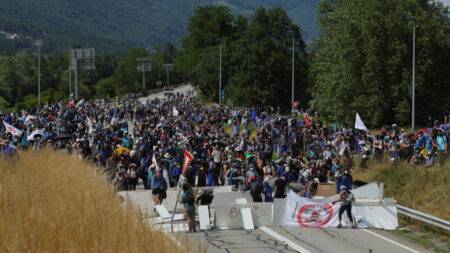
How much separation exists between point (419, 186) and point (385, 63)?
109 ft

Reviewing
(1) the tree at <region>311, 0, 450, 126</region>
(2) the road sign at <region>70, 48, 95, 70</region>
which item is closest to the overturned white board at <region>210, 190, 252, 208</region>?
(1) the tree at <region>311, 0, 450, 126</region>

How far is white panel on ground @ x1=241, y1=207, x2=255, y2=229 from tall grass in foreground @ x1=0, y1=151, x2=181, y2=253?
11.8 meters

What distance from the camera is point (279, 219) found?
72.3 ft

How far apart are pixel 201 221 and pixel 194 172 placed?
9.25 m

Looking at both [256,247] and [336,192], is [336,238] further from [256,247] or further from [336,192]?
[336,192]

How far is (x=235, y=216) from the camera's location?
21859 mm

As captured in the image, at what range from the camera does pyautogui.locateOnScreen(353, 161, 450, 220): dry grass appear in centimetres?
2297

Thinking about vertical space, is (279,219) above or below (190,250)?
below

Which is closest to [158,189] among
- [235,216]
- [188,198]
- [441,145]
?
[235,216]

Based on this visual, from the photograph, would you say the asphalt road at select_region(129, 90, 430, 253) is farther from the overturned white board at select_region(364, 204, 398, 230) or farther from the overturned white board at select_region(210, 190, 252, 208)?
the overturned white board at select_region(210, 190, 252, 208)

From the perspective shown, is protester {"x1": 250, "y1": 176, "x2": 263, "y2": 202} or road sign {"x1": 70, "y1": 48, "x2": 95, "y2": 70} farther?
road sign {"x1": 70, "y1": 48, "x2": 95, "y2": 70}

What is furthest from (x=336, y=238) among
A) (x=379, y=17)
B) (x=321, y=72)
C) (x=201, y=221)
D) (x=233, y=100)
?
(x=233, y=100)

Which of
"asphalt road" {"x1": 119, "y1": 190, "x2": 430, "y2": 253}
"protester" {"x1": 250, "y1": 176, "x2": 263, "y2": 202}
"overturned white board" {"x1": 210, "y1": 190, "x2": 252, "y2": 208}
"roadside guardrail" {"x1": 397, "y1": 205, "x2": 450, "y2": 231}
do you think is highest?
"protester" {"x1": 250, "y1": 176, "x2": 263, "y2": 202}

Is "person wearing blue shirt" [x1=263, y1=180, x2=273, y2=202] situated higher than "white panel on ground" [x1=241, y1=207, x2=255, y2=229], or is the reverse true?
"person wearing blue shirt" [x1=263, y1=180, x2=273, y2=202]
